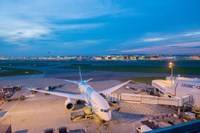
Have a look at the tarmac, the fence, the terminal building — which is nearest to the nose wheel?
the tarmac

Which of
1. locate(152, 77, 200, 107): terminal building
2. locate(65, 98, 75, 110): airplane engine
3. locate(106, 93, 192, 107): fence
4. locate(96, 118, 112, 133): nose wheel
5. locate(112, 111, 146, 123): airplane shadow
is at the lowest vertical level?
locate(112, 111, 146, 123): airplane shadow

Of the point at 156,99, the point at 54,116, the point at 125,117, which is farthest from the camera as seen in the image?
the point at 54,116

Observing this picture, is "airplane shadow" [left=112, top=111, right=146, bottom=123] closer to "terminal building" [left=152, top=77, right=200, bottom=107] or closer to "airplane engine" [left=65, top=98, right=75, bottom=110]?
"terminal building" [left=152, top=77, right=200, bottom=107]

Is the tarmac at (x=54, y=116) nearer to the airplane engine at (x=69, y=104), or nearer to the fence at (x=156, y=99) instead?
the airplane engine at (x=69, y=104)

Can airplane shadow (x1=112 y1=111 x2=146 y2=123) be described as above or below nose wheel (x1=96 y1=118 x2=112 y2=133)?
below

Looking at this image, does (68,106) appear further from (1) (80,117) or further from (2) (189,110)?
(2) (189,110)

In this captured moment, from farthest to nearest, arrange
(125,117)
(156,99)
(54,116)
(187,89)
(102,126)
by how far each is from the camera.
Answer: (54,116) → (187,89) → (156,99) → (125,117) → (102,126)

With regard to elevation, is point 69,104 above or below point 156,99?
below

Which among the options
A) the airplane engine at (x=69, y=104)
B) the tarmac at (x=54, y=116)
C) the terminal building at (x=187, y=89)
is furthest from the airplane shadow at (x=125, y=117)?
the airplane engine at (x=69, y=104)

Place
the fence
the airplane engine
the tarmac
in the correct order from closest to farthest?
the tarmac
the fence
the airplane engine

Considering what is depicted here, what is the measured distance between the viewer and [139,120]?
26.0m

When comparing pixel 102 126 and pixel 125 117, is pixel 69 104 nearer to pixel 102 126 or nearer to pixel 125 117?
pixel 102 126

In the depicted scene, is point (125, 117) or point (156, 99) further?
point (156, 99)

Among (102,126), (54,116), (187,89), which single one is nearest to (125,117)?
(102,126)
